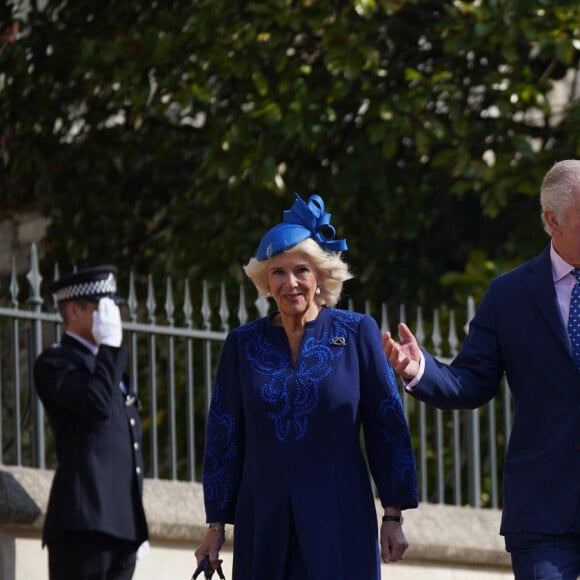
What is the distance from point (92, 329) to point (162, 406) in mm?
4037

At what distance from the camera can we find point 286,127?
1017 centimetres

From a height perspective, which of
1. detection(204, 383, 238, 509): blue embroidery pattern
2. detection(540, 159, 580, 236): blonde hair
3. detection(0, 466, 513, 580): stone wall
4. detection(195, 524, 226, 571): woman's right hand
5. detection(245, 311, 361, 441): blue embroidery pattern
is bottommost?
detection(0, 466, 513, 580): stone wall

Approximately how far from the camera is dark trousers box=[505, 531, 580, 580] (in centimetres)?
505

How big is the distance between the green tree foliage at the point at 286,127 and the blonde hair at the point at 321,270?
14.5 feet

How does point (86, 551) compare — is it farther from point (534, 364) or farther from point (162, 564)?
point (534, 364)

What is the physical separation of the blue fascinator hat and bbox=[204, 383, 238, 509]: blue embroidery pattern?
20.6 inches

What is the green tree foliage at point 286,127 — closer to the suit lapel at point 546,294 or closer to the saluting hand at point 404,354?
the suit lapel at point 546,294

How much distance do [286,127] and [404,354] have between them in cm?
520

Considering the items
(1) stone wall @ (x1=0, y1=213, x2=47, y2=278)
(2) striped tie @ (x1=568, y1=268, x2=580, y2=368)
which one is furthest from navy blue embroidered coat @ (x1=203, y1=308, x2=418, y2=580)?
(1) stone wall @ (x1=0, y1=213, x2=47, y2=278)

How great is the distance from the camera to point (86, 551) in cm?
690

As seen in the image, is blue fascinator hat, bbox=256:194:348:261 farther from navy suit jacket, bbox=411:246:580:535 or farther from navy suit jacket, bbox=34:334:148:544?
navy suit jacket, bbox=34:334:148:544

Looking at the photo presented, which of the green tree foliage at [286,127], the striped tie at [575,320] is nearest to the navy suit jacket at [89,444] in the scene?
the striped tie at [575,320]

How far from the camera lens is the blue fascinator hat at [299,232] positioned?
5586 mm

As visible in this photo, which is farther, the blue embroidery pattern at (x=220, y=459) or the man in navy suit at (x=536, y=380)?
the blue embroidery pattern at (x=220, y=459)
